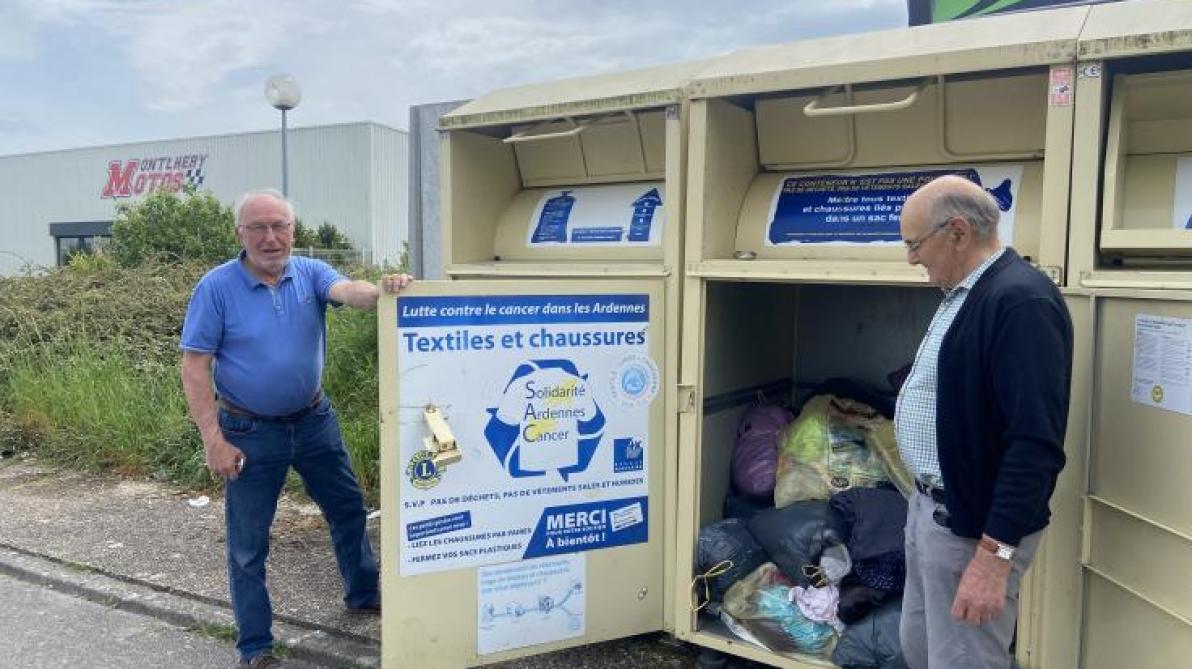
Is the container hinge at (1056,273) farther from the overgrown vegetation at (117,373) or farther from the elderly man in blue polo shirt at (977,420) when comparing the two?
the overgrown vegetation at (117,373)

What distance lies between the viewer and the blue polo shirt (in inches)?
128

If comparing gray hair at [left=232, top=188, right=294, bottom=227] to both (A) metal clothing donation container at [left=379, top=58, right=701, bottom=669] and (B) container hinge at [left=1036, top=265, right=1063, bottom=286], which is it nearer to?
(A) metal clothing donation container at [left=379, top=58, right=701, bottom=669]

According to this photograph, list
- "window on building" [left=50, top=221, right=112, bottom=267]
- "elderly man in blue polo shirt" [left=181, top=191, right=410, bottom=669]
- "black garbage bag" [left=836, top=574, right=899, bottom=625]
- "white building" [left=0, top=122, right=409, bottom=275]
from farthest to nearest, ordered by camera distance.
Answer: "window on building" [left=50, top=221, right=112, bottom=267], "white building" [left=0, top=122, right=409, bottom=275], "elderly man in blue polo shirt" [left=181, top=191, right=410, bottom=669], "black garbage bag" [left=836, top=574, right=899, bottom=625]

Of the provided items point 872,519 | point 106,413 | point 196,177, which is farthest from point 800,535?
point 196,177

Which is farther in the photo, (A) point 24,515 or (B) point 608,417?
(A) point 24,515

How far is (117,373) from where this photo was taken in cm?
743

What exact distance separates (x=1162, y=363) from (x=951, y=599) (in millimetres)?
817

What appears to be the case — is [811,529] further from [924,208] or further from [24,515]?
[24,515]

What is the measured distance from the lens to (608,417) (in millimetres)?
3289

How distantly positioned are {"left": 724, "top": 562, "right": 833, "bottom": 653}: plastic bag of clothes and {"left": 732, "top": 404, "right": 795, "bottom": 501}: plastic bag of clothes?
0.41m

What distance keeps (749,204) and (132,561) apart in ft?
12.3

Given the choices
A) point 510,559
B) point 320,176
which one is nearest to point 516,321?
point 510,559

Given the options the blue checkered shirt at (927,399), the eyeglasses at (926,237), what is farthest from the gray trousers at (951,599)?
the eyeglasses at (926,237)

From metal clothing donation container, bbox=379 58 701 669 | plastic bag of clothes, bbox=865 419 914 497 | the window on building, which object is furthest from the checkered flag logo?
plastic bag of clothes, bbox=865 419 914 497
